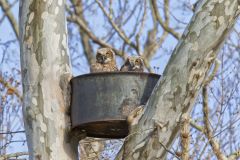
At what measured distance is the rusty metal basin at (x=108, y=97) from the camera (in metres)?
5.70

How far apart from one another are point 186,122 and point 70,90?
103cm

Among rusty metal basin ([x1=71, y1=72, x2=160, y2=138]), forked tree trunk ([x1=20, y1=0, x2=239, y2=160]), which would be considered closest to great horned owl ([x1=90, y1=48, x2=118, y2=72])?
forked tree trunk ([x1=20, y1=0, x2=239, y2=160])

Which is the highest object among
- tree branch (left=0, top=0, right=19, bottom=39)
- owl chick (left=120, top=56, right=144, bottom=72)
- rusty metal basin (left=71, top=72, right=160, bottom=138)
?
tree branch (left=0, top=0, right=19, bottom=39)

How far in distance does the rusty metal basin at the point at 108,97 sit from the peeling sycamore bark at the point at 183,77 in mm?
494

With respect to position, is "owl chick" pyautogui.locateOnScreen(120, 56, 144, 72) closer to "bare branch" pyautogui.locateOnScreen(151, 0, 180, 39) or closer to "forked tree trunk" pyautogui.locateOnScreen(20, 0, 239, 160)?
"forked tree trunk" pyautogui.locateOnScreen(20, 0, 239, 160)

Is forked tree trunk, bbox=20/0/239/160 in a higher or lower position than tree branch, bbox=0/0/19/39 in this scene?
lower

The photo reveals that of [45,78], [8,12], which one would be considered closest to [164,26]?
[8,12]

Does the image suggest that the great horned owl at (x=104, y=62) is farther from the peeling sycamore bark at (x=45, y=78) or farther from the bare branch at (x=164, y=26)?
the bare branch at (x=164, y=26)

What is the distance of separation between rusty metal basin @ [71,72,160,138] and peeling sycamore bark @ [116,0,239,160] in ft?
1.62

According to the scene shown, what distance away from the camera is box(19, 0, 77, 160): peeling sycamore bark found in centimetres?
562

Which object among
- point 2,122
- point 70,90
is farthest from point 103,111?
point 2,122

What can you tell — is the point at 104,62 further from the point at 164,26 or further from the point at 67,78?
the point at 164,26

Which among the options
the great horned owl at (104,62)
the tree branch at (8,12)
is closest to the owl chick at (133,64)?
the great horned owl at (104,62)

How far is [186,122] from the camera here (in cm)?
521
